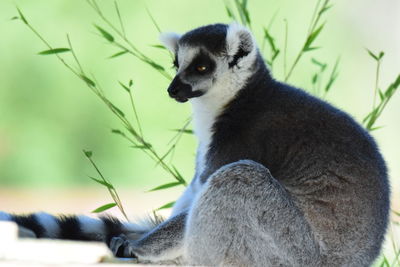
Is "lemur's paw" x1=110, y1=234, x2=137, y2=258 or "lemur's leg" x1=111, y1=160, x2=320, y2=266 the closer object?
"lemur's leg" x1=111, y1=160, x2=320, y2=266

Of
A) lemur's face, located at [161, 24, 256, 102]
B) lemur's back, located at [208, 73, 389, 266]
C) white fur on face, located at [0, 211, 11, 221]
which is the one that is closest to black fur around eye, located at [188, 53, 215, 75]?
lemur's face, located at [161, 24, 256, 102]

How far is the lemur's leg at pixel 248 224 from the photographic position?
2.83 metres

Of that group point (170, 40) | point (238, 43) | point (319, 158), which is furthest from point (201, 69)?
point (319, 158)

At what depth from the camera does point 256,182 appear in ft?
9.41

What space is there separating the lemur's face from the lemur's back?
13cm

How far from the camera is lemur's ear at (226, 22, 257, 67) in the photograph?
132 inches

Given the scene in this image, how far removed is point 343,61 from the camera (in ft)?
19.9

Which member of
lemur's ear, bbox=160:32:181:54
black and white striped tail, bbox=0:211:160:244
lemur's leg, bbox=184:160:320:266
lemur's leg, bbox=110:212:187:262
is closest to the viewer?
lemur's leg, bbox=184:160:320:266

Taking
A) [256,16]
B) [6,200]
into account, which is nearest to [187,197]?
[256,16]

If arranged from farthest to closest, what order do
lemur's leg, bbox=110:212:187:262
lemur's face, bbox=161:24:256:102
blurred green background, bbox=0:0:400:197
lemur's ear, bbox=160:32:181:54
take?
blurred green background, bbox=0:0:400:197 → lemur's ear, bbox=160:32:181:54 → lemur's face, bbox=161:24:256:102 → lemur's leg, bbox=110:212:187:262

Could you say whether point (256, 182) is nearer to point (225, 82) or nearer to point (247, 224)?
point (247, 224)

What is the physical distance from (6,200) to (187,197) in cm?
358

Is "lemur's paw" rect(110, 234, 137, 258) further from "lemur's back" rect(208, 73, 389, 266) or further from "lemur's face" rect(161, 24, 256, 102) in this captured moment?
"lemur's face" rect(161, 24, 256, 102)

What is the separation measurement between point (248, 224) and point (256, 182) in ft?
0.48
